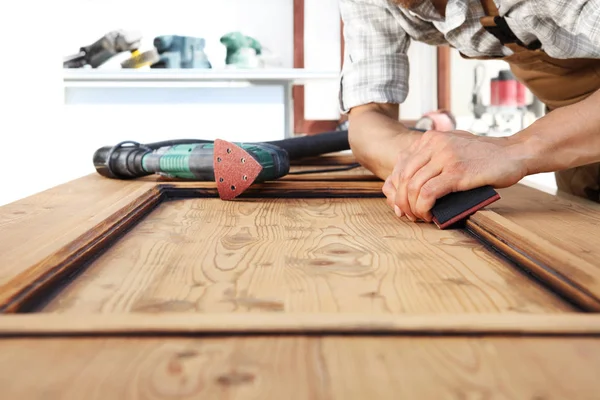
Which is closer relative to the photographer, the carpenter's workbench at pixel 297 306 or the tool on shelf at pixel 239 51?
the carpenter's workbench at pixel 297 306

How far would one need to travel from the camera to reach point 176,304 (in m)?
0.53

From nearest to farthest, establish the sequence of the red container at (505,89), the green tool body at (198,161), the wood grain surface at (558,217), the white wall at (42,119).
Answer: the wood grain surface at (558,217) < the green tool body at (198,161) < the white wall at (42,119) < the red container at (505,89)

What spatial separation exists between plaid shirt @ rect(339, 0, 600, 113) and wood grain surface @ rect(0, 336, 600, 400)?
0.79m

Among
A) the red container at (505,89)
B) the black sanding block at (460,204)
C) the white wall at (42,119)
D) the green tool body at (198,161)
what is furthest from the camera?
the red container at (505,89)

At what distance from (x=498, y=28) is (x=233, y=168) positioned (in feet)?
1.88

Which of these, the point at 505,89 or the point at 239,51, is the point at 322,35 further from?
the point at 505,89

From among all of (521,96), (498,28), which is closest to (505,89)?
(521,96)

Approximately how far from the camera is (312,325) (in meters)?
0.44

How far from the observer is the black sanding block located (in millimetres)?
861

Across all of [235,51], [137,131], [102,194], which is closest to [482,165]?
[102,194]

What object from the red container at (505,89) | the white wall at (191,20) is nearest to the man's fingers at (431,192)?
the white wall at (191,20)

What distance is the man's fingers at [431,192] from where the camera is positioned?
2.88 ft

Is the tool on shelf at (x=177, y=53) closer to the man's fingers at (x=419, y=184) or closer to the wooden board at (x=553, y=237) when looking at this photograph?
the wooden board at (x=553, y=237)

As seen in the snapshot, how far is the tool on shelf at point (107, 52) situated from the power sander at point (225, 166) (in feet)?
5.43
